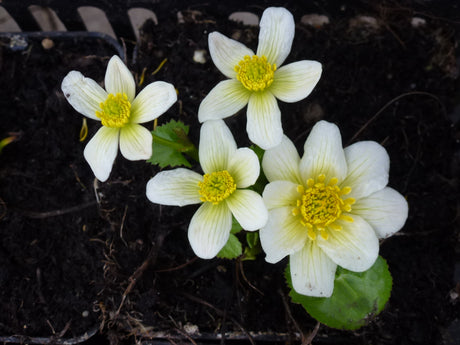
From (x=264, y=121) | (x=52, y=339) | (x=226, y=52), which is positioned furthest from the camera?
(x=52, y=339)

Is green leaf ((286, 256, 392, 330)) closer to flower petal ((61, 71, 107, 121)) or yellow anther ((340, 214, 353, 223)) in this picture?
yellow anther ((340, 214, 353, 223))

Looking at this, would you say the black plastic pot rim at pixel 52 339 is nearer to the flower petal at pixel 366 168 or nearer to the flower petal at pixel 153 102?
the flower petal at pixel 153 102

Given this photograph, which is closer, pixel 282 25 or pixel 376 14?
pixel 282 25

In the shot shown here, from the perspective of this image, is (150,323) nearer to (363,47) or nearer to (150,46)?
(150,46)

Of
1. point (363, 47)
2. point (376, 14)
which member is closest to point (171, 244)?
point (363, 47)

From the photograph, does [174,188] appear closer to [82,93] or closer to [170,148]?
[170,148]

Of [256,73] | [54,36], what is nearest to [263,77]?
[256,73]

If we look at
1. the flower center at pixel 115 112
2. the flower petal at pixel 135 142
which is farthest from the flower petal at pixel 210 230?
the flower center at pixel 115 112
